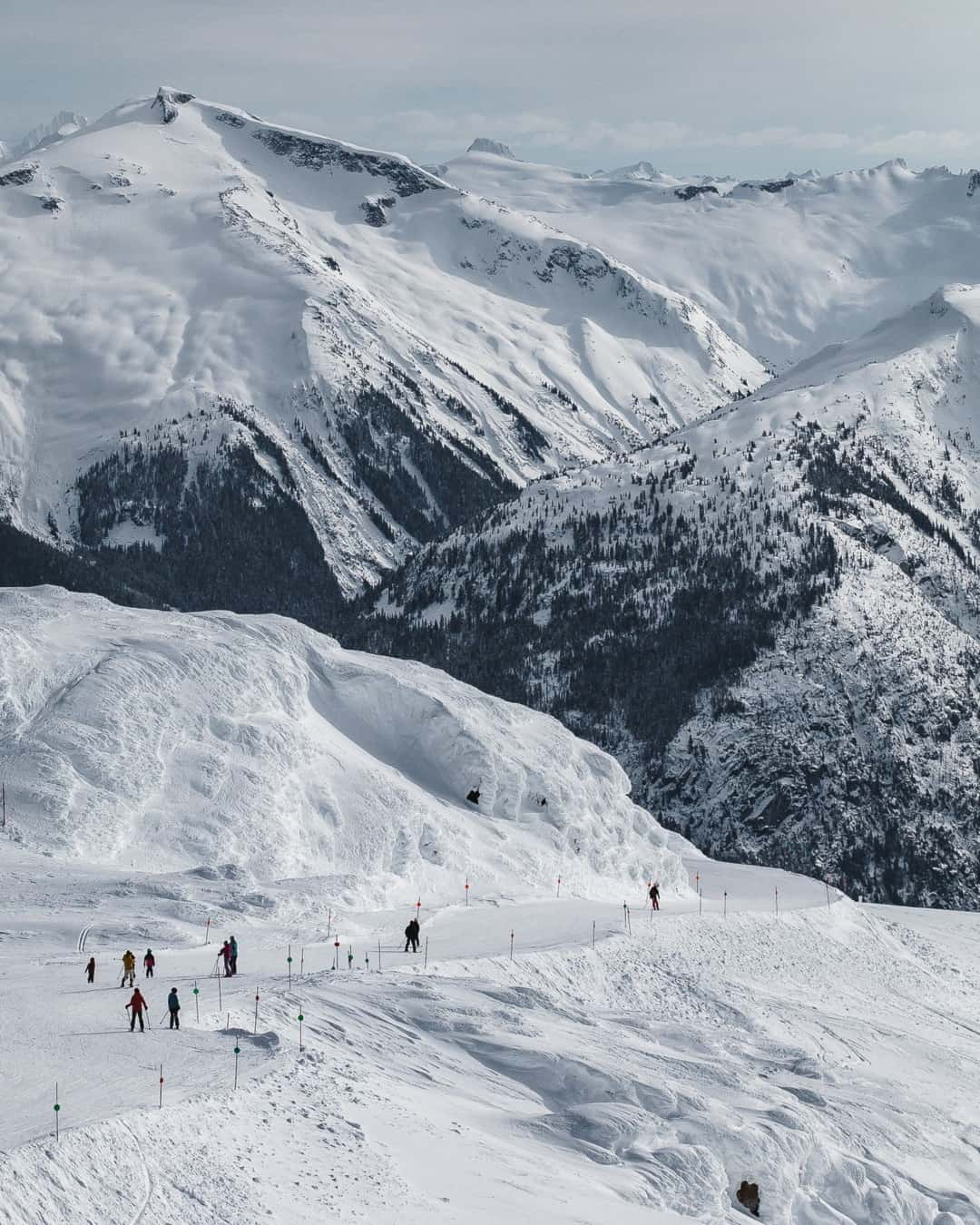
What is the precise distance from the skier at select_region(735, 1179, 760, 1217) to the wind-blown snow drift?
2997 cm

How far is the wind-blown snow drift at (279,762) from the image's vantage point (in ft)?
258

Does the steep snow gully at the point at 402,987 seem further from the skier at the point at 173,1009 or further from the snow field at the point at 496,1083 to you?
the skier at the point at 173,1009

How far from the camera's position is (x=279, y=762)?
280 ft

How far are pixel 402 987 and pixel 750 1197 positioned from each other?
15.3 meters

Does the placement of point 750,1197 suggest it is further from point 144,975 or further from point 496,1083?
point 144,975

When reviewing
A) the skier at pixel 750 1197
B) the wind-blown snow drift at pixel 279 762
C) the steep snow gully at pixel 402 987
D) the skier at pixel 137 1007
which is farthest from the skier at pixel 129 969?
the skier at pixel 750 1197

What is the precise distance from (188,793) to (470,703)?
24.9 metres

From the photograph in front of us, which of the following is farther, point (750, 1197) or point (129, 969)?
point (129, 969)

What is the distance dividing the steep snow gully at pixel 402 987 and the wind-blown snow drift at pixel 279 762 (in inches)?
8.5

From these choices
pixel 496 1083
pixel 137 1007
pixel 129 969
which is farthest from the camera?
pixel 496 1083

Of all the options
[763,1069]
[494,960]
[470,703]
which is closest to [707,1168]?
[763,1069]

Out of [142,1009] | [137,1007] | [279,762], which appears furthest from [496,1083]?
[279,762]

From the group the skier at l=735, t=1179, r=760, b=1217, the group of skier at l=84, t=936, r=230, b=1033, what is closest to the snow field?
the skier at l=735, t=1179, r=760, b=1217

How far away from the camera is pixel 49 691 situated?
83438 mm
